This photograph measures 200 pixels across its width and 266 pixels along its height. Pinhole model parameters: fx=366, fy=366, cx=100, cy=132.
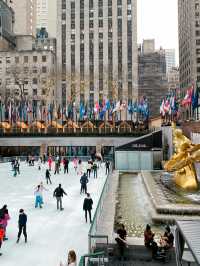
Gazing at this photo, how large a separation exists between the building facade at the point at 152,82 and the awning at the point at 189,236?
356 ft

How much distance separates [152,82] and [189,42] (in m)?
22.2

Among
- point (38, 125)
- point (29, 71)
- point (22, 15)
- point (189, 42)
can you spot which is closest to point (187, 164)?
point (38, 125)

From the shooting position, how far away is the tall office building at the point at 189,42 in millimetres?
94188

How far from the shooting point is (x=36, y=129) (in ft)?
187

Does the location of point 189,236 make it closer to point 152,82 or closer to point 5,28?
point 152,82

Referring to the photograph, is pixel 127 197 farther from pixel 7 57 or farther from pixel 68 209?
pixel 7 57

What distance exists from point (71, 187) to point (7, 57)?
78.8 meters

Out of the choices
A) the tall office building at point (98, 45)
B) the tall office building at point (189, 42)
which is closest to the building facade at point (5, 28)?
the tall office building at point (98, 45)

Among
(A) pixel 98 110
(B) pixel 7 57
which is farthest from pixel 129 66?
(A) pixel 98 110

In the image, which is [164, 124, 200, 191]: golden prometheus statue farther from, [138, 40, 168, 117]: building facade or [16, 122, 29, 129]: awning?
[138, 40, 168, 117]: building facade

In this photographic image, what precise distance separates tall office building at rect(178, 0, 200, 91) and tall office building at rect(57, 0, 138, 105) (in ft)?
48.6

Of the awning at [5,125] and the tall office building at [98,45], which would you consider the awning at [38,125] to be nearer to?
the awning at [5,125]

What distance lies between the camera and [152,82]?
391 feet

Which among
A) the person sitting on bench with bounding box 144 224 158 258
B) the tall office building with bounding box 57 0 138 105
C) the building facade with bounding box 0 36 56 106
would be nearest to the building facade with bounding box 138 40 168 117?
the tall office building with bounding box 57 0 138 105
